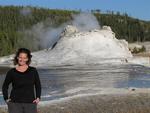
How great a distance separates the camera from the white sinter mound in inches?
2159

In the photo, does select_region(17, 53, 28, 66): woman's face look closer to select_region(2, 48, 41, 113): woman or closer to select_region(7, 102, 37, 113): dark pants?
select_region(2, 48, 41, 113): woman

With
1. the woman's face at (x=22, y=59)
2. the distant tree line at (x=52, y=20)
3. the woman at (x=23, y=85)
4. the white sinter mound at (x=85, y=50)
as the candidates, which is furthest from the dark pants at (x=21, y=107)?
the distant tree line at (x=52, y=20)

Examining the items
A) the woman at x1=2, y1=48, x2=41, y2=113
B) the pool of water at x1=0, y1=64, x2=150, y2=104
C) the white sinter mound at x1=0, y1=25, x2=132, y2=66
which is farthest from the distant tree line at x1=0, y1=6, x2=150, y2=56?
the woman at x1=2, y1=48, x2=41, y2=113

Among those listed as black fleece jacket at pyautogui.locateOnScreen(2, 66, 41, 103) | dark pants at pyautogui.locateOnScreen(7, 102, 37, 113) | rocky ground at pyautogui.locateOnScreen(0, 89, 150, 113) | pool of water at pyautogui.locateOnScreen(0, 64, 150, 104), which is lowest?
pool of water at pyautogui.locateOnScreen(0, 64, 150, 104)

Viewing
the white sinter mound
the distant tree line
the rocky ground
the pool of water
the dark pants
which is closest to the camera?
the dark pants

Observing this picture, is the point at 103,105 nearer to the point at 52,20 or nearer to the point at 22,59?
the point at 22,59

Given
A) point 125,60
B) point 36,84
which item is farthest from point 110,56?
point 36,84

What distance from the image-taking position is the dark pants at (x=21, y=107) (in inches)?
274

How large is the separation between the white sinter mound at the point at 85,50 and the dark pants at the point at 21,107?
152 feet

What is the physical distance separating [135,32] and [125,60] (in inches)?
3815

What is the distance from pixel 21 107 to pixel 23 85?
1.03 feet

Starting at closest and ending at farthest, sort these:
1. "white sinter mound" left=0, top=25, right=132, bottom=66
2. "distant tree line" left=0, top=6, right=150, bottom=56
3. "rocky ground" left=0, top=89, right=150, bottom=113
→ "rocky ground" left=0, top=89, right=150, bottom=113 < "white sinter mound" left=0, top=25, right=132, bottom=66 < "distant tree line" left=0, top=6, right=150, bottom=56

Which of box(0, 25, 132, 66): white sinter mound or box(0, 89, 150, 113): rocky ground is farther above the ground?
box(0, 25, 132, 66): white sinter mound

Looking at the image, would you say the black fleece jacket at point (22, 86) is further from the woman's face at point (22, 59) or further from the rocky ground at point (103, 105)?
the rocky ground at point (103, 105)
